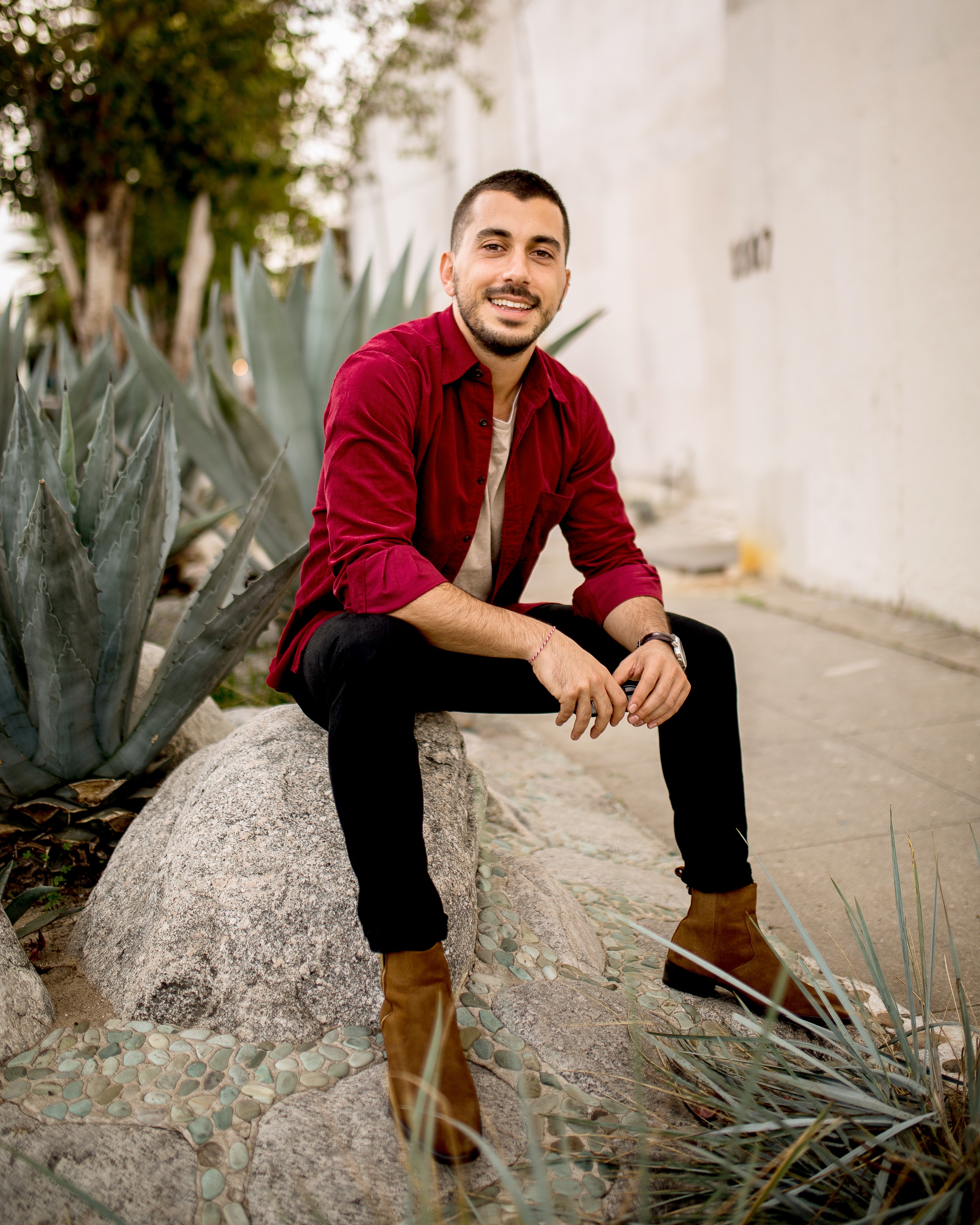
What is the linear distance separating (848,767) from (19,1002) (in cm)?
242

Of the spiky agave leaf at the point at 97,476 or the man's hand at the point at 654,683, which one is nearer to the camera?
the man's hand at the point at 654,683

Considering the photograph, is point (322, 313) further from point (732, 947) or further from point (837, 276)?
point (732, 947)

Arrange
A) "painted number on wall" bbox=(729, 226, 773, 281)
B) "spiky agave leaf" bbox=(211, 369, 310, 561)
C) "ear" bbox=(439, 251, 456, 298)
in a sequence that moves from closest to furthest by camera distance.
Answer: "ear" bbox=(439, 251, 456, 298) → "spiky agave leaf" bbox=(211, 369, 310, 561) → "painted number on wall" bbox=(729, 226, 773, 281)

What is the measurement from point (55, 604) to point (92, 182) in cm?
910

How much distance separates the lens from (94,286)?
9.79m

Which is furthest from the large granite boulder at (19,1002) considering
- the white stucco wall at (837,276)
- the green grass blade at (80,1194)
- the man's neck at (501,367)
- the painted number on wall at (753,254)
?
the painted number on wall at (753,254)

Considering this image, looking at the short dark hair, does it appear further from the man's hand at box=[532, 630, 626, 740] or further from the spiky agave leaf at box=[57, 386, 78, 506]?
the spiky agave leaf at box=[57, 386, 78, 506]

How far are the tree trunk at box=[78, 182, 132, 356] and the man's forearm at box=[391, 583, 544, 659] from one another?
9.12m

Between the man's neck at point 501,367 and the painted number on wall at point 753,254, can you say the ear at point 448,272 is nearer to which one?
the man's neck at point 501,367

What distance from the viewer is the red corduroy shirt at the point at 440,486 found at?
182cm

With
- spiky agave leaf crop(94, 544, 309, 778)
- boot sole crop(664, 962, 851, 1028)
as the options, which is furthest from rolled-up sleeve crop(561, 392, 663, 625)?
boot sole crop(664, 962, 851, 1028)

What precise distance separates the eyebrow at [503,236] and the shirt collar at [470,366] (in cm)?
16

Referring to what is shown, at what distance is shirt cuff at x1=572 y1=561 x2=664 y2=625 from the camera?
2096mm

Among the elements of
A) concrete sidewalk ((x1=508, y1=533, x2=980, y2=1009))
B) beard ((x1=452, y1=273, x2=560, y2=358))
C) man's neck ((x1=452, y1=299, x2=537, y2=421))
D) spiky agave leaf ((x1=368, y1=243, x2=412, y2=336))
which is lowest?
concrete sidewalk ((x1=508, y1=533, x2=980, y2=1009))
